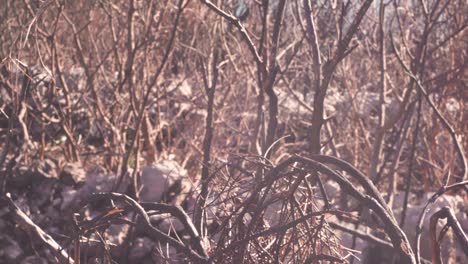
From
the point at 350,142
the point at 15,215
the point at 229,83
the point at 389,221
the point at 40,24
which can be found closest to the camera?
the point at 389,221

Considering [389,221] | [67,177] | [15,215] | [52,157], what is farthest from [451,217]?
[52,157]

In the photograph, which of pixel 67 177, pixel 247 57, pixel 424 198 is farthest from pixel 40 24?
pixel 424 198

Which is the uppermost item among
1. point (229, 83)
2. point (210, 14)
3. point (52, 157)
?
point (210, 14)

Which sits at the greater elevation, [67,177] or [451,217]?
[451,217]

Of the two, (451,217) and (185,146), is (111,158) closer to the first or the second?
(185,146)

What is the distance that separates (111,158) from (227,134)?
107 centimetres

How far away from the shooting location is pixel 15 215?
10.6 ft

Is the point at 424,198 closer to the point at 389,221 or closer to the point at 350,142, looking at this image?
the point at 350,142

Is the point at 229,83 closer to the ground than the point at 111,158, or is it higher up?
higher up

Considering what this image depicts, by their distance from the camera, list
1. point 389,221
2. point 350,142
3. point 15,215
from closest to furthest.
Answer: point 389,221 → point 15,215 → point 350,142

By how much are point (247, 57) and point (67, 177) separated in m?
1.83

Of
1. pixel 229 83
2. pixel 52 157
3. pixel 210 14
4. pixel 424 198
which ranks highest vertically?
pixel 210 14

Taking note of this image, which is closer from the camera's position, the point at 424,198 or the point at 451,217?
the point at 451,217

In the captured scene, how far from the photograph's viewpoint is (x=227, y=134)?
7.14 meters
